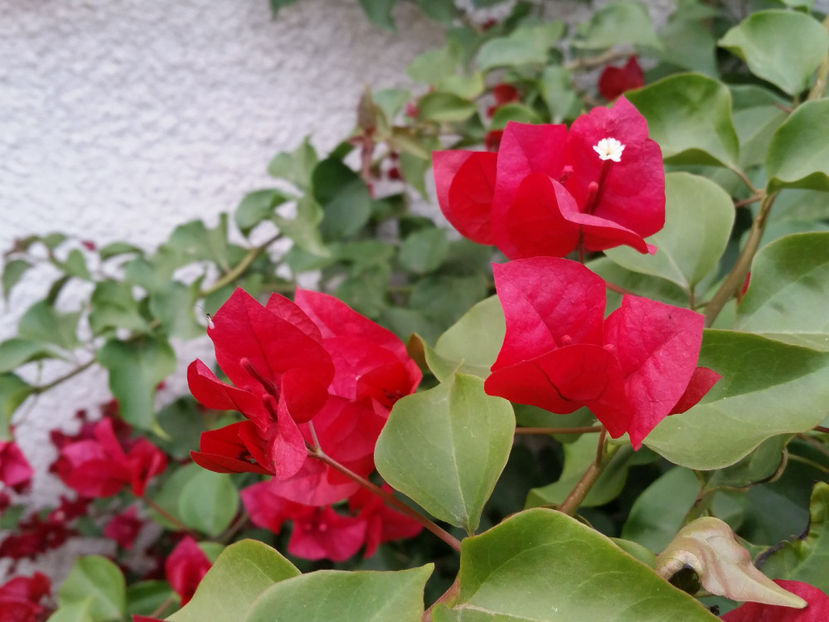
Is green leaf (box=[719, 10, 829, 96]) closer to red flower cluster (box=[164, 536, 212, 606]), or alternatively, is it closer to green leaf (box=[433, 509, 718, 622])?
green leaf (box=[433, 509, 718, 622])

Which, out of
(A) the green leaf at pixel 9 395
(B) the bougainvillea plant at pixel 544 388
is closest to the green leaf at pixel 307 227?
(B) the bougainvillea plant at pixel 544 388

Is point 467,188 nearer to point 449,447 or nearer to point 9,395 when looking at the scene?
point 449,447

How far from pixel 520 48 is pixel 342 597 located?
2.21 feet

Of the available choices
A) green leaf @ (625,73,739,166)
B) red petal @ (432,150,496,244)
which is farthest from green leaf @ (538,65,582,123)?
red petal @ (432,150,496,244)

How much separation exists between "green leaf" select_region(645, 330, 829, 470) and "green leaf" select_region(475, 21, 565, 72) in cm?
54

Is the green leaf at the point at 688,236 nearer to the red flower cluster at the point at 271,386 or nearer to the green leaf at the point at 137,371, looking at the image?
the red flower cluster at the point at 271,386

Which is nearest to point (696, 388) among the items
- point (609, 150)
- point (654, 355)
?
point (654, 355)

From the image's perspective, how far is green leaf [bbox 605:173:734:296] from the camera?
40 centimetres

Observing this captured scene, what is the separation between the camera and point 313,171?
2.29 ft

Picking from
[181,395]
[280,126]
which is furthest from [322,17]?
[181,395]

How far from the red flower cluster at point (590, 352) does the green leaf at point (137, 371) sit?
52 centimetres

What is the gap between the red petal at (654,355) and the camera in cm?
25

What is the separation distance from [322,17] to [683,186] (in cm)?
72

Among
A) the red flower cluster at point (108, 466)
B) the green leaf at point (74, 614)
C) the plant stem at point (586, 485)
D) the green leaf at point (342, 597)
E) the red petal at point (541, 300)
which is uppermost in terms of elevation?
the red petal at point (541, 300)
